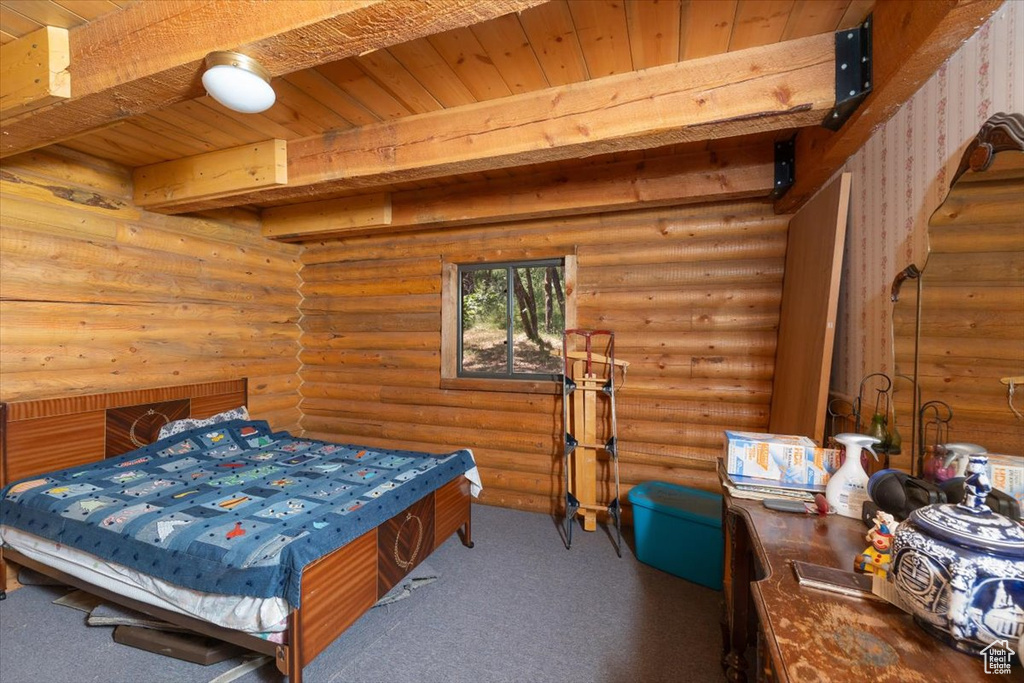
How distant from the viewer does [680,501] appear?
3.16m

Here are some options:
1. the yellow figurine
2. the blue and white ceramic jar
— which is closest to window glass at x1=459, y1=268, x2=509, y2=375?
the yellow figurine

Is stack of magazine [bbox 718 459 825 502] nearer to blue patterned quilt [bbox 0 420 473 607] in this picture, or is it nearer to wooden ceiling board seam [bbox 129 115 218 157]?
blue patterned quilt [bbox 0 420 473 607]

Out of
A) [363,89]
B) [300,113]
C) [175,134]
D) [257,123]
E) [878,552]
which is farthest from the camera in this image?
[175,134]

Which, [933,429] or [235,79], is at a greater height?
[235,79]

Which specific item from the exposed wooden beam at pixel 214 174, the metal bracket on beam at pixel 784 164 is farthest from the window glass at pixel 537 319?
the exposed wooden beam at pixel 214 174

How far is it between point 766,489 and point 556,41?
6.89 feet

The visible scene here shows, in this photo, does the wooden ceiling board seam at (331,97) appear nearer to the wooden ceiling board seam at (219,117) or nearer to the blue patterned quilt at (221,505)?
the wooden ceiling board seam at (219,117)

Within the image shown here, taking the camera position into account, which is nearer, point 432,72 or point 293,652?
point 293,652

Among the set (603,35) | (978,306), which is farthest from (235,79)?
(978,306)

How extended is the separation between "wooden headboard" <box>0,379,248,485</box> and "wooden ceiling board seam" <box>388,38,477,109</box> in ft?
10.3

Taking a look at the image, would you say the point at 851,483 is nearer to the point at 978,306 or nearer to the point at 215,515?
the point at 978,306

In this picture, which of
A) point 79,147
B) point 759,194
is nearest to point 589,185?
point 759,194

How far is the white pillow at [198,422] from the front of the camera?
3414 millimetres

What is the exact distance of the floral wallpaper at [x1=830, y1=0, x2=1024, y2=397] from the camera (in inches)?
54.8
